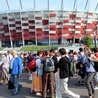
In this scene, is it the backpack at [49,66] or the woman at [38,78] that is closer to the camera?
the backpack at [49,66]

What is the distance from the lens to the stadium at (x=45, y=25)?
245ft

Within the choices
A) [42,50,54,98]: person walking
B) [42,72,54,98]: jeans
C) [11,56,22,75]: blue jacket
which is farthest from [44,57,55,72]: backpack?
[11,56,22,75]: blue jacket

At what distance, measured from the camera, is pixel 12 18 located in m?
76.4

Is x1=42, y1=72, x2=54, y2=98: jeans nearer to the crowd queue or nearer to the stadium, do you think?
the crowd queue

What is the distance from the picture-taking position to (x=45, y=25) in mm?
75938

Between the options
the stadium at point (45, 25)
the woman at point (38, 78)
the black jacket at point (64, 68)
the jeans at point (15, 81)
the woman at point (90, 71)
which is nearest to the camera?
the black jacket at point (64, 68)

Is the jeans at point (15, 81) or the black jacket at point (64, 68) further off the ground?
the black jacket at point (64, 68)

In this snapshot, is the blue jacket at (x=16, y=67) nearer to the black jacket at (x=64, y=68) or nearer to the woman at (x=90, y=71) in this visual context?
the black jacket at (x=64, y=68)

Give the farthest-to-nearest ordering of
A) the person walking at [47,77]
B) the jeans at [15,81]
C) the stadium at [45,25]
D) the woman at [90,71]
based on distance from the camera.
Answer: the stadium at [45,25], the jeans at [15,81], the person walking at [47,77], the woman at [90,71]

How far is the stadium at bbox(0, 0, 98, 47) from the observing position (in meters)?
74.6

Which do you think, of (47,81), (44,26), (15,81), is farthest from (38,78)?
(44,26)

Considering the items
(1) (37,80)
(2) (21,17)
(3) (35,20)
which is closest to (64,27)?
(3) (35,20)

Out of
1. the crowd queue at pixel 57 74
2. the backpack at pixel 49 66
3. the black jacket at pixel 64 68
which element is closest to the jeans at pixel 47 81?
the crowd queue at pixel 57 74

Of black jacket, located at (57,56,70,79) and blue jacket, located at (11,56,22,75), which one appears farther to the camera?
blue jacket, located at (11,56,22,75)
